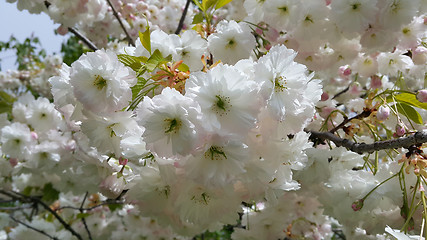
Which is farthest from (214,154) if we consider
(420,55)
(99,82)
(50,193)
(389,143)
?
(50,193)

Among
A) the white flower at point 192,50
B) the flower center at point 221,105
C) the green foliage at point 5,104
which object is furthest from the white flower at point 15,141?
the flower center at point 221,105

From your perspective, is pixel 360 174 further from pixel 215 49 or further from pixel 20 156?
pixel 20 156

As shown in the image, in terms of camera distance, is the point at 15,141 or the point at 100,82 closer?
the point at 100,82

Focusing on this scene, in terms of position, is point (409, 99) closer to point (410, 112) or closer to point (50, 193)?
point (410, 112)

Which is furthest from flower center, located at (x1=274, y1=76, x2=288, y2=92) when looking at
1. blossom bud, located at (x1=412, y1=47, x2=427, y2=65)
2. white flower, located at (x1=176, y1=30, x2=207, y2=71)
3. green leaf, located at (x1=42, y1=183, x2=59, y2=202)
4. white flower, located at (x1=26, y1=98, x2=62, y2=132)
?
green leaf, located at (x1=42, y1=183, x2=59, y2=202)

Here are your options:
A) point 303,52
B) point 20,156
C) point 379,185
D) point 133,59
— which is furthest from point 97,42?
point 379,185

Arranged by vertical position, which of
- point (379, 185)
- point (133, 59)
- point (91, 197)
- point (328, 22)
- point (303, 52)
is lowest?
point (91, 197)
